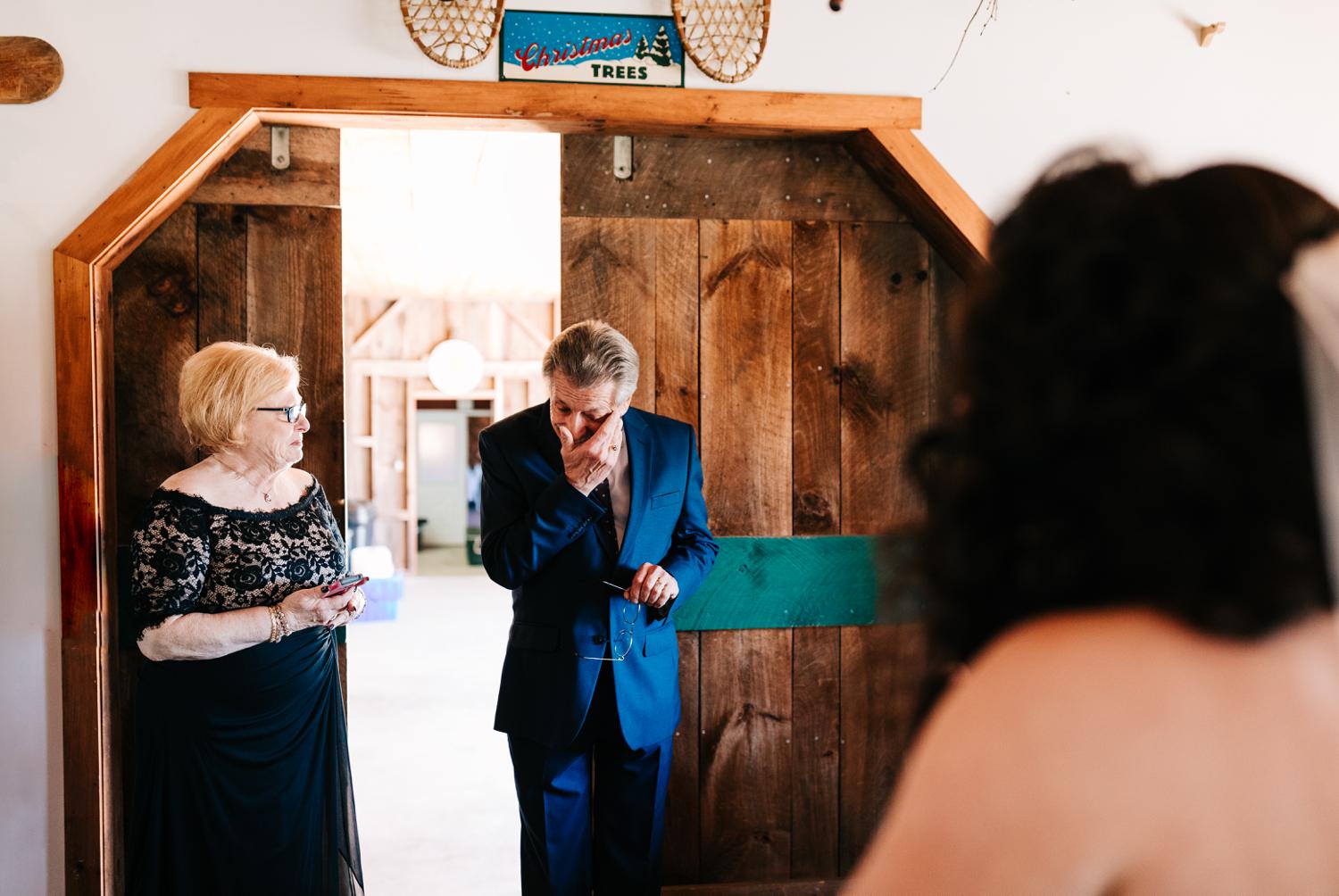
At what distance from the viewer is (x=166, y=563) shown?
1.96 meters

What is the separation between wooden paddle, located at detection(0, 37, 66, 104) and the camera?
7.61 ft

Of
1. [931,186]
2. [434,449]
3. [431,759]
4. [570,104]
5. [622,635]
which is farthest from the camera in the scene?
[434,449]

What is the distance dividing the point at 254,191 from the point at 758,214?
56.6 inches

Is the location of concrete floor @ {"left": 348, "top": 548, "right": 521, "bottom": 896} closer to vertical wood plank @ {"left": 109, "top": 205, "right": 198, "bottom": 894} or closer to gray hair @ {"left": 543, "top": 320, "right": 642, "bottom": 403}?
vertical wood plank @ {"left": 109, "top": 205, "right": 198, "bottom": 894}

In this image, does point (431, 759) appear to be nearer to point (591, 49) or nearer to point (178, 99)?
point (178, 99)

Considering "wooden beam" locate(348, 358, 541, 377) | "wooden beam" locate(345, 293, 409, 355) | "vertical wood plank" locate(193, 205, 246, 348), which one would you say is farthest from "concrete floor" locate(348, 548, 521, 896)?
"wooden beam" locate(345, 293, 409, 355)

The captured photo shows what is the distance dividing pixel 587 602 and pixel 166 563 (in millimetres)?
922

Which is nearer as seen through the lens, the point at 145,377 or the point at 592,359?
the point at 592,359

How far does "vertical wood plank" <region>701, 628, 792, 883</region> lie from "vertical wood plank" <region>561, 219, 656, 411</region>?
2.58 feet

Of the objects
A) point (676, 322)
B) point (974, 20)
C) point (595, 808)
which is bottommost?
point (595, 808)

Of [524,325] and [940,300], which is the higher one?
[524,325]

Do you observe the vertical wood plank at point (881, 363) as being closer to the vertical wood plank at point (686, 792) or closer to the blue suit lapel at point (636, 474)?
the vertical wood plank at point (686, 792)

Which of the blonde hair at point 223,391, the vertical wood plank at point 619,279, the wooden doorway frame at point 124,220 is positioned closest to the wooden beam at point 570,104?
the wooden doorway frame at point 124,220

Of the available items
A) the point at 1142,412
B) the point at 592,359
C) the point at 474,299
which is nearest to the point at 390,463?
the point at 474,299
